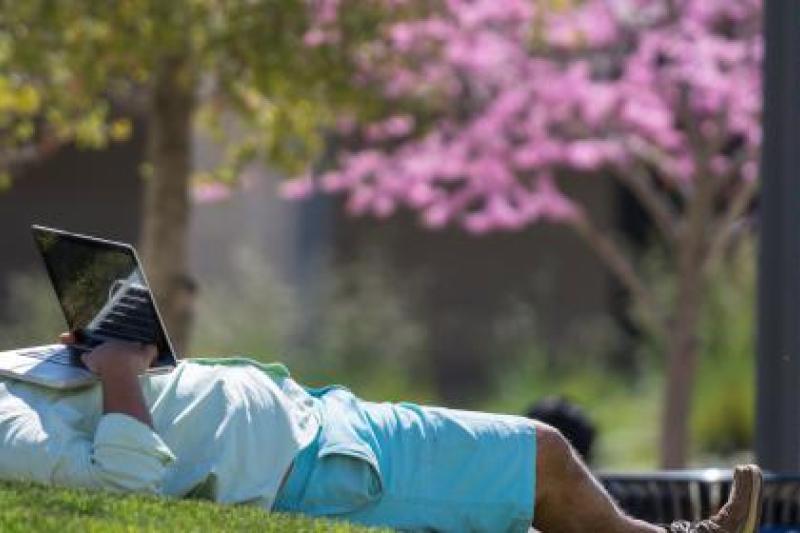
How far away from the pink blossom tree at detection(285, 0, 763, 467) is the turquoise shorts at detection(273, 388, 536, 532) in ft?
21.0

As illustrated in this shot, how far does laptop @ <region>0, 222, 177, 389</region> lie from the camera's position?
4625 mm

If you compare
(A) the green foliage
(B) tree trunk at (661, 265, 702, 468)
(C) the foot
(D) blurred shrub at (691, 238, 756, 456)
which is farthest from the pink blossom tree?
(C) the foot

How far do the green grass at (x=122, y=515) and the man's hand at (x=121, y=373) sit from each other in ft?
0.66

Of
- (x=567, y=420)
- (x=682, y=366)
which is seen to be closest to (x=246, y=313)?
(x=682, y=366)

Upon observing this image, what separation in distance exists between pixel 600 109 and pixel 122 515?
8.88 metres

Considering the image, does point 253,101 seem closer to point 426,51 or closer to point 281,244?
point 426,51

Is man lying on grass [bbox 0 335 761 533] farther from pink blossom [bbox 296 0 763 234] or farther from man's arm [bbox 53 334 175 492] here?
pink blossom [bbox 296 0 763 234]

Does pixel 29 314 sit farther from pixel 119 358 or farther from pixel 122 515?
pixel 122 515

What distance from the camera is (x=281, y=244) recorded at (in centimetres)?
1792

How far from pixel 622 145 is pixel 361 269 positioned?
4717mm

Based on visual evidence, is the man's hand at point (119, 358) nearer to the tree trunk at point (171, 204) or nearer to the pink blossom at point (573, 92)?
the tree trunk at point (171, 204)

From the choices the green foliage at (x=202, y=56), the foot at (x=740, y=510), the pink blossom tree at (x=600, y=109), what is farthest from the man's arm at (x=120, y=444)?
the pink blossom tree at (x=600, y=109)

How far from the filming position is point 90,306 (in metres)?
4.72

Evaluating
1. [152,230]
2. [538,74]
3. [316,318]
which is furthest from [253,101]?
[316,318]
